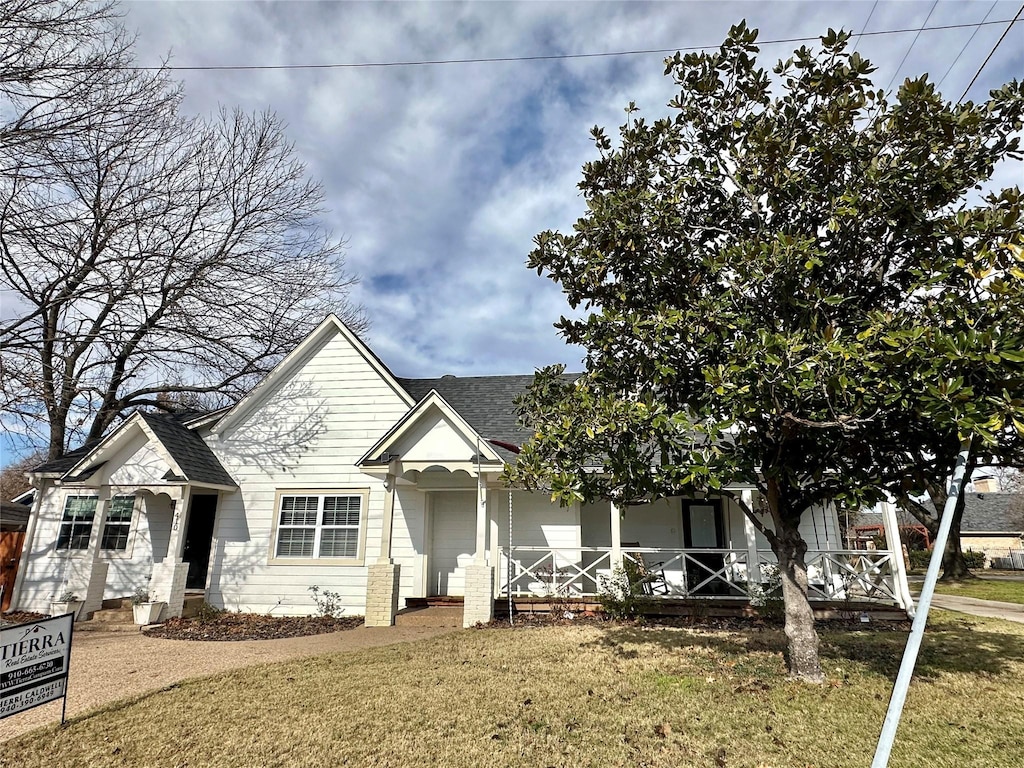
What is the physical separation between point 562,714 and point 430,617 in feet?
21.7

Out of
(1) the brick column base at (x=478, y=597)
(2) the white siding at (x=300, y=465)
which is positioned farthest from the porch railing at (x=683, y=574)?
(2) the white siding at (x=300, y=465)

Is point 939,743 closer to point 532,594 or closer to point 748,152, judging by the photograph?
point 748,152

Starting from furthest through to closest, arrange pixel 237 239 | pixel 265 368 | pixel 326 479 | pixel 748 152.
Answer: pixel 265 368 → pixel 237 239 → pixel 326 479 → pixel 748 152

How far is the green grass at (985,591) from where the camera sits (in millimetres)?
18297

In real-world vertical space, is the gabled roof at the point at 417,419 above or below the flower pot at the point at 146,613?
above

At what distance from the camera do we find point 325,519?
1376cm

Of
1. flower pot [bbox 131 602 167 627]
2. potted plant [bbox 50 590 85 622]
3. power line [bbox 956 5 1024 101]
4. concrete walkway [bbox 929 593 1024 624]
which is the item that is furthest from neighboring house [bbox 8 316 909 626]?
power line [bbox 956 5 1024 101]

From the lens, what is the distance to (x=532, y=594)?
1292 cm

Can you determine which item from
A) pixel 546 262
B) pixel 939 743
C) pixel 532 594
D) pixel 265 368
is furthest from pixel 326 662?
pixel 265 368

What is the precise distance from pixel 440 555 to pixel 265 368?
10.2 m

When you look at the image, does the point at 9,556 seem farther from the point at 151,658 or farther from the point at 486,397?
the point at 486,397

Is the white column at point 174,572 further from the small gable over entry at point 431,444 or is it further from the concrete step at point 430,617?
the concrete step at point 430,617

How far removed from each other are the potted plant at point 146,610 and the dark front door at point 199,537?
2358mm

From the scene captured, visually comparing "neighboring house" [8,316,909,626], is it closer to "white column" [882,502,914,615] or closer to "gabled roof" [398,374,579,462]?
"gabled roof" [398,374,579,462]
